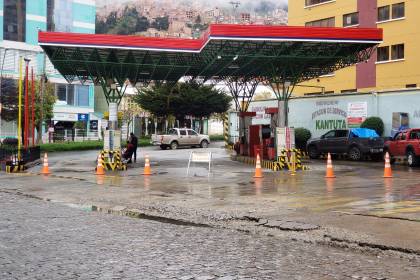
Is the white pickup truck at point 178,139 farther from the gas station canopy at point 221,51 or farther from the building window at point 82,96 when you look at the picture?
the building window at point 82,96

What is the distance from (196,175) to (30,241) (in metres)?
12.8

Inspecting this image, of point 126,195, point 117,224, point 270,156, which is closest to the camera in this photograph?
point 117,224

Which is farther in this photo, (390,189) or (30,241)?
(390,189)

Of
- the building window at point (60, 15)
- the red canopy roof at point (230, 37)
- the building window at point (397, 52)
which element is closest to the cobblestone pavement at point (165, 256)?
the red canopy roof at point (230, 37)

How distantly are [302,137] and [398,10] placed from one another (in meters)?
16.3

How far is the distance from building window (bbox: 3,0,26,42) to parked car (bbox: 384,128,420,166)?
164 ft

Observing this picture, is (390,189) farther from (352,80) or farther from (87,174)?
(352,80)

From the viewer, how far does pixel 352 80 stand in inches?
1865

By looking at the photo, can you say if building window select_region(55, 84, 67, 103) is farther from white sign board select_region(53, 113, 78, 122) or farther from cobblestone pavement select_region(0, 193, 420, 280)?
cobblestone pavement select_region(0, 193, 420, 280)

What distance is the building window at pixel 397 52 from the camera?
43.9 metres

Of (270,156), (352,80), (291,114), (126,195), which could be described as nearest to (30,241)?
(126,195)

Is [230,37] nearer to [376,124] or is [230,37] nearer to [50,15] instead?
[376,124]

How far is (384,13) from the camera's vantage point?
45.6 m

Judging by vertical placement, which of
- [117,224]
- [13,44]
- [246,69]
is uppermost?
[13,44]
